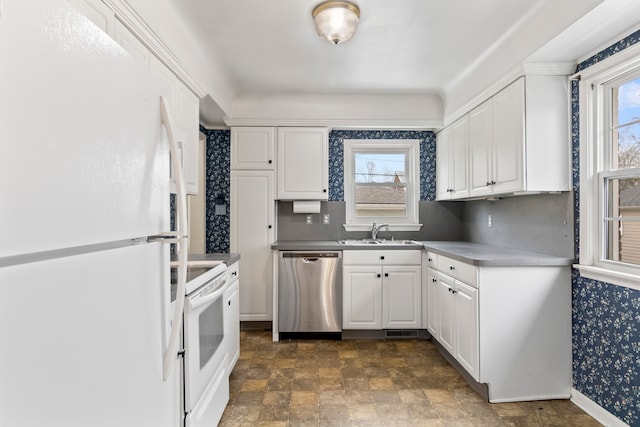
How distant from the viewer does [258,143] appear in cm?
369

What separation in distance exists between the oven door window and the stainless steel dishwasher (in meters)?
1.29

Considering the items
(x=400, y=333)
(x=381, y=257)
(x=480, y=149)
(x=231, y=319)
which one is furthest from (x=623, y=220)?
(x=231, y=319)

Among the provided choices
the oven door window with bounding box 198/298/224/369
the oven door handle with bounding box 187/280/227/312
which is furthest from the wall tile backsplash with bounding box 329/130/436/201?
the oven door handle with bounding box 187/280/227/312

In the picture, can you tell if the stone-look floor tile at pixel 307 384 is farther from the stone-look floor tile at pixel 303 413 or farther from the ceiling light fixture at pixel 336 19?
the ceiling light fixture at pixel 336 19

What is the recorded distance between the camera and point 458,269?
2596 millimetres

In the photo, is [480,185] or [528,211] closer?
[528,211]

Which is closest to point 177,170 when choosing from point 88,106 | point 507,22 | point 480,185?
point 88,106

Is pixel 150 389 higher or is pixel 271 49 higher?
pixel 271 49

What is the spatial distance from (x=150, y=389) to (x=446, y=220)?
145 inches

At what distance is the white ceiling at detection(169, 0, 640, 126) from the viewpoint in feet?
6.70

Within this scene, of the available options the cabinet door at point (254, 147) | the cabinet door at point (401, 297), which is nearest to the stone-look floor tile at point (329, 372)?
the cabinet door at point (401, 297)

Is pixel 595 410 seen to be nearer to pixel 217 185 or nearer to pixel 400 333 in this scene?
pixel 400 333

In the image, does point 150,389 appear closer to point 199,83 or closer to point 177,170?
point 177,170

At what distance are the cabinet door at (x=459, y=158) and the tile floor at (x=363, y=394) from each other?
62.1 inches
